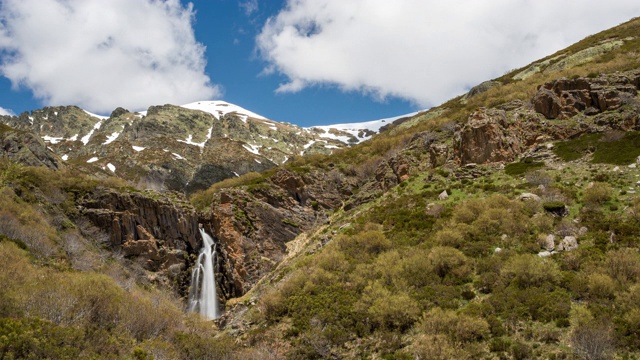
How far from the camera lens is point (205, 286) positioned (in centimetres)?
3741

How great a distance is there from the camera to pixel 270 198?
42812 millimetres

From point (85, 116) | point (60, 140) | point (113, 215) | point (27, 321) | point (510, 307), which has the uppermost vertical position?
point (85, 116)

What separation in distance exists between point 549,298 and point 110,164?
127 meters

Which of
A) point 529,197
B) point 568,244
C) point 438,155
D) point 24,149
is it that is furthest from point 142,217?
point 568,244

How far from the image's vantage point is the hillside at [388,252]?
14547 millimetres

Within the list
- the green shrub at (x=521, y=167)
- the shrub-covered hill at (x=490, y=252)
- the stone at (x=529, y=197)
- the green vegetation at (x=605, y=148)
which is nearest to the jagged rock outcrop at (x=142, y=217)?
the shrub-covered hill at (x=490, y=252)

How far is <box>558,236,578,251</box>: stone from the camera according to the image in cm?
1862

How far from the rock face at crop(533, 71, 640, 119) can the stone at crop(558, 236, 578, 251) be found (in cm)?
1847

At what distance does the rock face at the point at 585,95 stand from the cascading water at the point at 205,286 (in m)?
33.1

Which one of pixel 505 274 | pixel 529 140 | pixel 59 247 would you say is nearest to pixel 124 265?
pixel 59 247

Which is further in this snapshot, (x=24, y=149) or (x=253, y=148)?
(x=253, y=148)

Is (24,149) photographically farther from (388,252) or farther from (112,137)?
(112,137)

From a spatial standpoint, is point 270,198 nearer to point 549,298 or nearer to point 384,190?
point 384,190

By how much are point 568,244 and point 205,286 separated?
2972 cm
